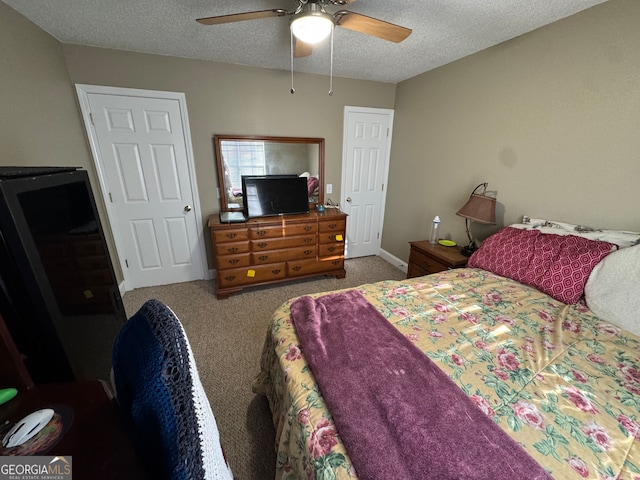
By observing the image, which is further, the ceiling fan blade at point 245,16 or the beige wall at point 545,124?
the beige wall at point 545,124

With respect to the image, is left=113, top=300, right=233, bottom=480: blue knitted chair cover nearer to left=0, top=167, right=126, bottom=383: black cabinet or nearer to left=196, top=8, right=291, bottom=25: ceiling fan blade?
left=0, top=167, right=126, bottom=383: black cabinet

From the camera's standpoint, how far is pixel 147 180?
2.62m

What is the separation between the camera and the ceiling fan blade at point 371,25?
1352mm

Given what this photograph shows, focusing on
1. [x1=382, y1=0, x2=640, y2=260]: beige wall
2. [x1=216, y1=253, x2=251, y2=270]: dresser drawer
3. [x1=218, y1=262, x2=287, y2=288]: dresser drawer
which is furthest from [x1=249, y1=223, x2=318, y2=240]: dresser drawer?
[x1=382, y1=0, x2=640, y2=260]: beige wall

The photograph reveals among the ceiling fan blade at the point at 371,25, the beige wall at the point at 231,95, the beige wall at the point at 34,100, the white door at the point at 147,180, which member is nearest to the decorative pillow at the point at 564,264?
the ceiling fan blade at the point at 371,25

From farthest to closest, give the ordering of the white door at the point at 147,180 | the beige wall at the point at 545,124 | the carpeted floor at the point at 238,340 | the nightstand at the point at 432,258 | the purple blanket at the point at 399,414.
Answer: the white door at the point at 147,180, the nightstand at the point at 432,258, the beige wall at the point at 545,124, the carpeted floor at the point at 238,340, the purple blanket at the point at 399,414

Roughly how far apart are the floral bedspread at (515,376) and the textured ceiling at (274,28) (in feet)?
5.89

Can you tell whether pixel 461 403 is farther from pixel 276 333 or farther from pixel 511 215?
pixel 511 215

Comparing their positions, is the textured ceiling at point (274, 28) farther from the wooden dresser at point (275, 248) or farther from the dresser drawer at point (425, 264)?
the dresser drawer at point (425, 264)

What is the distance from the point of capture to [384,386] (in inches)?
36.7

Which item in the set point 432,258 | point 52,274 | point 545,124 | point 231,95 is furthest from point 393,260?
point 52,274

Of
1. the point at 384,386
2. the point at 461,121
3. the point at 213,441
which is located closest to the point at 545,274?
the point at 384,386

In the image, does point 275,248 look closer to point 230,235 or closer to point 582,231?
point 230,235

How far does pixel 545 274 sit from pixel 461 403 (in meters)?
1.19
